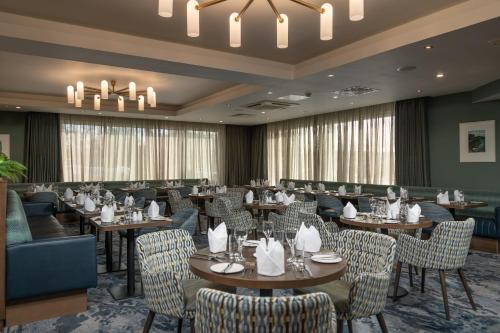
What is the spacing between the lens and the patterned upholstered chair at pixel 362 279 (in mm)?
2320

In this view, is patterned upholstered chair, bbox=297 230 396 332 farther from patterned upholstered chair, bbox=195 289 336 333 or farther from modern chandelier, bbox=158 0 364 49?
modern chandelier, bbox=158 0 364 49

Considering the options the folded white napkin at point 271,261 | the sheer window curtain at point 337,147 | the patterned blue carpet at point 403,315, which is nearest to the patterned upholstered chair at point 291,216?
the patterned blue carpet at point 403,315

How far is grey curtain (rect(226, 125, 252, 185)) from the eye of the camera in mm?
14203

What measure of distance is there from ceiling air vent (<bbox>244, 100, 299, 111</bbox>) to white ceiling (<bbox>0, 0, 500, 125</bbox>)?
0.67m

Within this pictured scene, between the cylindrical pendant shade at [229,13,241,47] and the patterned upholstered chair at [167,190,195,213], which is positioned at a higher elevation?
the cylindrical pendant shade at [229,13,241,47]

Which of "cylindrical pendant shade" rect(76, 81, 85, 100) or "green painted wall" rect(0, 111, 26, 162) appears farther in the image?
"green painted wall" rect(0, 111, 26, 162)

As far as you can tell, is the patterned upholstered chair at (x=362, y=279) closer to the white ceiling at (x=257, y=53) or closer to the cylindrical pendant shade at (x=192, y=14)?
the cylindrical pendant shade at (x=192, y=14)

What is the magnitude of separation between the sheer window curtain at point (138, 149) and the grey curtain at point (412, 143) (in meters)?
6.96

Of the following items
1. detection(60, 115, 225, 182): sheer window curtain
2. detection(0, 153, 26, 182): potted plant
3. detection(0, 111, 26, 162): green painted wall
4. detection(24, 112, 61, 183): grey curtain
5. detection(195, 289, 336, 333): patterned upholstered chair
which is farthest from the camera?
detection(60, 115, 225, 182): sheer window curtain

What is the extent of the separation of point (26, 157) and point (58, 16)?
7.46 meters

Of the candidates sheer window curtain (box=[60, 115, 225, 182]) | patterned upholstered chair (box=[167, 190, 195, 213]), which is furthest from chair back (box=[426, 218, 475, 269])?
sheer window curtain (box=[60, 115, 225, 182])

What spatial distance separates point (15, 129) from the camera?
10391 mm

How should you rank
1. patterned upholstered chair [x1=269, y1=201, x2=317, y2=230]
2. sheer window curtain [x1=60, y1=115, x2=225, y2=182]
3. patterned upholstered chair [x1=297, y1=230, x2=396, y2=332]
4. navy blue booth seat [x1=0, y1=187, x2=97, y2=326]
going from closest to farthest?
patterned upholstered chair [x1=297, y1=230, x2=396, y2=332] → navy blue booth seat [x1=0, y1=187, x2=97, y2=326] → patterned upholstered chair [x1=269, y1=201, x2=317, y2=230] → sheer window curtain [x1=60, y1=115, x2=225, y2=182]

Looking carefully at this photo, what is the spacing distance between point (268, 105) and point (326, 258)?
7.03 metres
